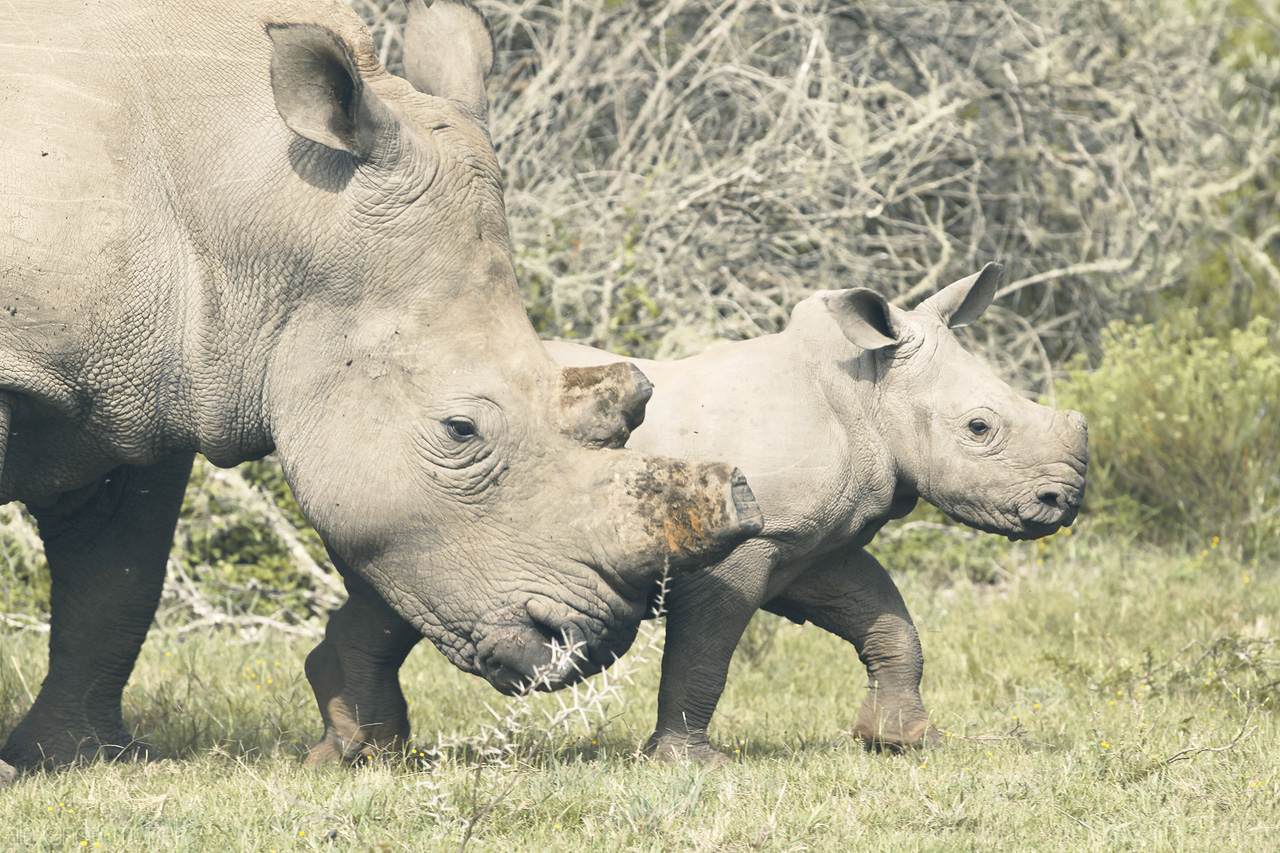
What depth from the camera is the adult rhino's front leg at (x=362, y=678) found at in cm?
504

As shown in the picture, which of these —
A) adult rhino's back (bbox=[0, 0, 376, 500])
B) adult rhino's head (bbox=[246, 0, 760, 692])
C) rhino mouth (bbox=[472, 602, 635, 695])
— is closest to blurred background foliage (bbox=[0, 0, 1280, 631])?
adult rhino's back (bbox=[0, 0, 376, 500])

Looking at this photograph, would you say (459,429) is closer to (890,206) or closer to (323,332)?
(323,332)

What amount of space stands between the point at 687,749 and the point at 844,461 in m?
1.10

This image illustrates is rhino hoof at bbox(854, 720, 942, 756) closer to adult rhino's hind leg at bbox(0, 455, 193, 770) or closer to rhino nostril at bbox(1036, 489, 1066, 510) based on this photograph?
rhino nostril at bbox(1036, 489, 1066, 510)

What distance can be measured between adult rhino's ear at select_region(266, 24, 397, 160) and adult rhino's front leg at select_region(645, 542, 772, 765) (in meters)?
1.81

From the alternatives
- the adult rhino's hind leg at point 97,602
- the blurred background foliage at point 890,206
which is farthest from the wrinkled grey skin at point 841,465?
the blurred background foliage at point 890,206

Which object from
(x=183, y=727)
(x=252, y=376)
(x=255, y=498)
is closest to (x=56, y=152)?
(x=252, y=376)

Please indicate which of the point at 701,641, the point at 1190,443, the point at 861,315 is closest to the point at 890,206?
the point at 1190,443

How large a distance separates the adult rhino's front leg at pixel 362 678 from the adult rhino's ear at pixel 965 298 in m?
2.20

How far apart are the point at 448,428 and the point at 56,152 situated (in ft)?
4.38

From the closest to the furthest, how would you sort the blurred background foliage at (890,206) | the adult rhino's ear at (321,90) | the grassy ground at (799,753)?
the grassy ground at (799,753)
the adult rhino's ear at (321,90)
the blurred background foliage at (890,206)

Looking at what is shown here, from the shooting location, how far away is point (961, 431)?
5137 mm

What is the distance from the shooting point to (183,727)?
18.3ft

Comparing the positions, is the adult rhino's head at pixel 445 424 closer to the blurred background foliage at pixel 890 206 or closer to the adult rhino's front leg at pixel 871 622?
the adult rhino's front leg at pixel 871 622
